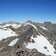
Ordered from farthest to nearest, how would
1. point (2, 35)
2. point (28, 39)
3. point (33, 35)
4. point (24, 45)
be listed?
point (2, 35) → point (33, 35) → point (28, 39) → point (24, 45)

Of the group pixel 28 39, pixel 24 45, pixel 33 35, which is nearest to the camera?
pixel 24 45

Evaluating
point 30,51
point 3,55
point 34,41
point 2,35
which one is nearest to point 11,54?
point 3,55

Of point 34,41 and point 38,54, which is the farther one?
point 34,41

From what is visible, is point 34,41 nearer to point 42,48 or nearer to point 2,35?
point 42,48

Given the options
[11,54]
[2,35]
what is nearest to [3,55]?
[11,54]

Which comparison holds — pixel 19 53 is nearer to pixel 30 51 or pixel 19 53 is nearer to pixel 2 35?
pixel 30 51

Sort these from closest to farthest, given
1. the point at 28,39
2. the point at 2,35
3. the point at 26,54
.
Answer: the point at 26,54 < the point at 28,39 < the point at 2,35

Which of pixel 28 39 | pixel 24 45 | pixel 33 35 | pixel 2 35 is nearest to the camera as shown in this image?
pixel 24 45

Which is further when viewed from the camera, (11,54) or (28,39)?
(28,39)

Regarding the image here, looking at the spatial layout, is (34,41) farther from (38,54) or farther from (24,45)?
(38,54)
